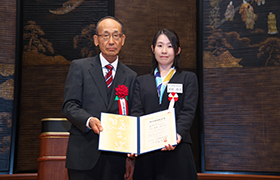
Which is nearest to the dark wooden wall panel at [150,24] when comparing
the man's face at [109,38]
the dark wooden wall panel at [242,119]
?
the dark wooden wall panel at [242,119]

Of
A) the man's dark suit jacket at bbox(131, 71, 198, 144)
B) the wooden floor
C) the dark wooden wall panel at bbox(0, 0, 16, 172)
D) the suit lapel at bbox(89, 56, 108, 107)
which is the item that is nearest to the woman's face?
the man's dark suit jacket at bbox(131, 71, 198, 144)

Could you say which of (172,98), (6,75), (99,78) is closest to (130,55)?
(6,75)

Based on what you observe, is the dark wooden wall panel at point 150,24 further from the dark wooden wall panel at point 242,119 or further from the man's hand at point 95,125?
the man's hand at point 95,125

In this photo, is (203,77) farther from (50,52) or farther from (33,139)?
(33,139)

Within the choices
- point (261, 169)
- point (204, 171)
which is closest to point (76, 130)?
point (204, 171)

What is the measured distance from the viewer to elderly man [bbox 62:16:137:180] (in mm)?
1701

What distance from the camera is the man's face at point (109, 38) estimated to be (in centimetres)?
192

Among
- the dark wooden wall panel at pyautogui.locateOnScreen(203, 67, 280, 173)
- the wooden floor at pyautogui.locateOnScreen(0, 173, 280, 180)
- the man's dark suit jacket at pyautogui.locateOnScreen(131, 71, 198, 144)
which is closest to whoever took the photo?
the man's dark suit jacket at pyautogui.locateOnScreen(131, 71, 198, 144)

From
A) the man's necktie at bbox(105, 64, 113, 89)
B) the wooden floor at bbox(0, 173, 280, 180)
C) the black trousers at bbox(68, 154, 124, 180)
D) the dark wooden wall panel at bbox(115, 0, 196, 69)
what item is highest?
the dark wooden wall panel at bbox(115, 0, 196, 69)

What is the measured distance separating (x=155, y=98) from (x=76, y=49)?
2746 millimetres

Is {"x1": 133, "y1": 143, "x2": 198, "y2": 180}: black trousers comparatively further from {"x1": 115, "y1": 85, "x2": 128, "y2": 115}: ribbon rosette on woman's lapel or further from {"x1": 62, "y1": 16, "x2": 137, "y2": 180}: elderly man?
{"x1": 115, "y1": 85, "x2": 128, "y2": 115}: ribbon rosette on woman's lapel

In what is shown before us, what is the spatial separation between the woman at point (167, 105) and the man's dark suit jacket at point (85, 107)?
0.13 meters

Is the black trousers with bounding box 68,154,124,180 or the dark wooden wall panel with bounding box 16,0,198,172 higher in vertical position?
the dark wooden wall panel with bounding box 16,0,198,172

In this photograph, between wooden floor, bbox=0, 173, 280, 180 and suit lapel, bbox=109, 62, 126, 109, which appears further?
wooden floor, bbox=0, 173, 280, 180
